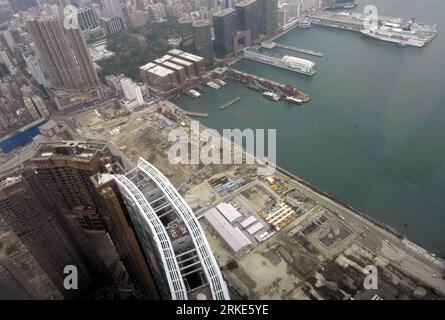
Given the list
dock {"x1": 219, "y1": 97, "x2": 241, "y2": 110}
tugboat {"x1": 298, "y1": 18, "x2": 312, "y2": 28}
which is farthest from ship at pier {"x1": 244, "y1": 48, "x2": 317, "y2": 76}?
tugboat {"x1": 298, "y1": 18, "x2": 312, "y2": 28}

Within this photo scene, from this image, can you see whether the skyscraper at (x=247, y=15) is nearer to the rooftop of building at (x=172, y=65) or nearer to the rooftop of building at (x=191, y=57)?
the rooftop of building at (x=191, y=57)

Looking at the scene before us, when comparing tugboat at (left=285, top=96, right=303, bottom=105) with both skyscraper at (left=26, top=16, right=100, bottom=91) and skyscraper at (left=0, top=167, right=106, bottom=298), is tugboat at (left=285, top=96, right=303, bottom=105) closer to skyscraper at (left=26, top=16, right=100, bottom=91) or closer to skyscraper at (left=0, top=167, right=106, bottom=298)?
skyscraper at (left=26, top=16, right=100, bottom=91)

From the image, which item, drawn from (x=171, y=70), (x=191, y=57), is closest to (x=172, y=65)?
(x=171, y=70)

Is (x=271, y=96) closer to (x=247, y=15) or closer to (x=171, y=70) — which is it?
(x=171, y=70)

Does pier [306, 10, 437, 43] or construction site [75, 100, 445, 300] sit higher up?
pier [306, 10, 437, 43]

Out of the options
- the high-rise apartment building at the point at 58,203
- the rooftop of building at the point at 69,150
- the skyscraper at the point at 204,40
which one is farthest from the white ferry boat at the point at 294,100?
the rooftop of building at the point at 69,150

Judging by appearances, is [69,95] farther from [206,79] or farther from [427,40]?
[427,40]

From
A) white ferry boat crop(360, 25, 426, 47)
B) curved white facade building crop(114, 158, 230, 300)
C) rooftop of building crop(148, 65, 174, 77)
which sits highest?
curved white facade building crop(114, 158, 230, 300)

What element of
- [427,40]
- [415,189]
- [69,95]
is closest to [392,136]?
[415,189]
